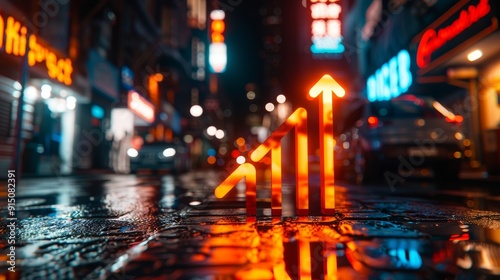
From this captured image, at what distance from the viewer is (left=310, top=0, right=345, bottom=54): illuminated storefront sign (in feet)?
82.0

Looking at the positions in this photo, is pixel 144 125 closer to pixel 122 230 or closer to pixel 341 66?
pixel 341 66

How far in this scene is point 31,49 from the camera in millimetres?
11344

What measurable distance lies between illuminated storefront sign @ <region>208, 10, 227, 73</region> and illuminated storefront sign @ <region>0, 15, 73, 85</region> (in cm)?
3187

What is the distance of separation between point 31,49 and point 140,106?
11.4 metres

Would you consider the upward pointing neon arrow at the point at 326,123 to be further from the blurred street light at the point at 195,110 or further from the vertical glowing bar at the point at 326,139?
the blurred street light at the point at 195,110

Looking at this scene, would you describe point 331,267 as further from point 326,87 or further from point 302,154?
point 326,87

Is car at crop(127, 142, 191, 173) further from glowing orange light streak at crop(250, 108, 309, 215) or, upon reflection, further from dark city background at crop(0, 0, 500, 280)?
glowing orange light streak at crop(250, 108, 309, 215)

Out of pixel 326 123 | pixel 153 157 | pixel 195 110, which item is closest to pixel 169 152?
pixel 153 157

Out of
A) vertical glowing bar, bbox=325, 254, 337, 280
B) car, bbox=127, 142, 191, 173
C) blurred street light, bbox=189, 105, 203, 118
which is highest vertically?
blurred street light, bbox=189, 105, 203, 118

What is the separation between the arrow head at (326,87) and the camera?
131 inches

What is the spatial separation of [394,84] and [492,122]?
18.0 ft

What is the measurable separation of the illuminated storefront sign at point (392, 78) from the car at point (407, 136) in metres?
8.43

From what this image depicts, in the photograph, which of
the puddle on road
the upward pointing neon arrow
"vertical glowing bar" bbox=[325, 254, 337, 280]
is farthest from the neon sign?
"vertical glowing bar" bbox=[325, 254, 337, 280]

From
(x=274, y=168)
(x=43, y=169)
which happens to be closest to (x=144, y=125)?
(x=43, y=169)
